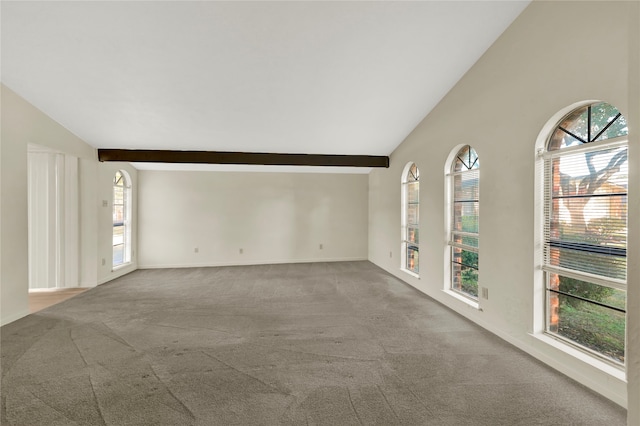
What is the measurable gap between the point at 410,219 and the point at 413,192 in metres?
0.54

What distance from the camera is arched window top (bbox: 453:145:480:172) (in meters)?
3.75

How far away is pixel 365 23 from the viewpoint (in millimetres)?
2855

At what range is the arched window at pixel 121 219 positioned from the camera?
19.9 feet

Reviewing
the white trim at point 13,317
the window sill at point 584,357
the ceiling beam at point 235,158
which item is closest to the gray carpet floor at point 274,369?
the white trim at point 13,317

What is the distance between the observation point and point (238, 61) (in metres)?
3.27

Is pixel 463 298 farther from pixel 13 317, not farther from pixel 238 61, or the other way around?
pixel 13 317

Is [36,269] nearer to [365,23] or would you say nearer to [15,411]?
[15,411]

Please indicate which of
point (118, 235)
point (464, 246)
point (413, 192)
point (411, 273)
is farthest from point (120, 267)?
point (464, 246)

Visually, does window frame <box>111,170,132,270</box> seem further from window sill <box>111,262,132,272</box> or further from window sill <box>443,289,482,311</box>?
window sill <box>443,289,482,311</box>

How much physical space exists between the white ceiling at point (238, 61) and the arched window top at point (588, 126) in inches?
48.8

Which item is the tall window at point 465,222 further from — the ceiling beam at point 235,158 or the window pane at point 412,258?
the ceiling beam at point 235,158

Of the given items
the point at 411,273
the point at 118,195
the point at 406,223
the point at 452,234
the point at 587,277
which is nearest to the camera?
the point at 587,277

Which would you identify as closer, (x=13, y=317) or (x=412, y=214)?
(x=13, y=317)

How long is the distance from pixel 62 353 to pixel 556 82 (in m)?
5.21
